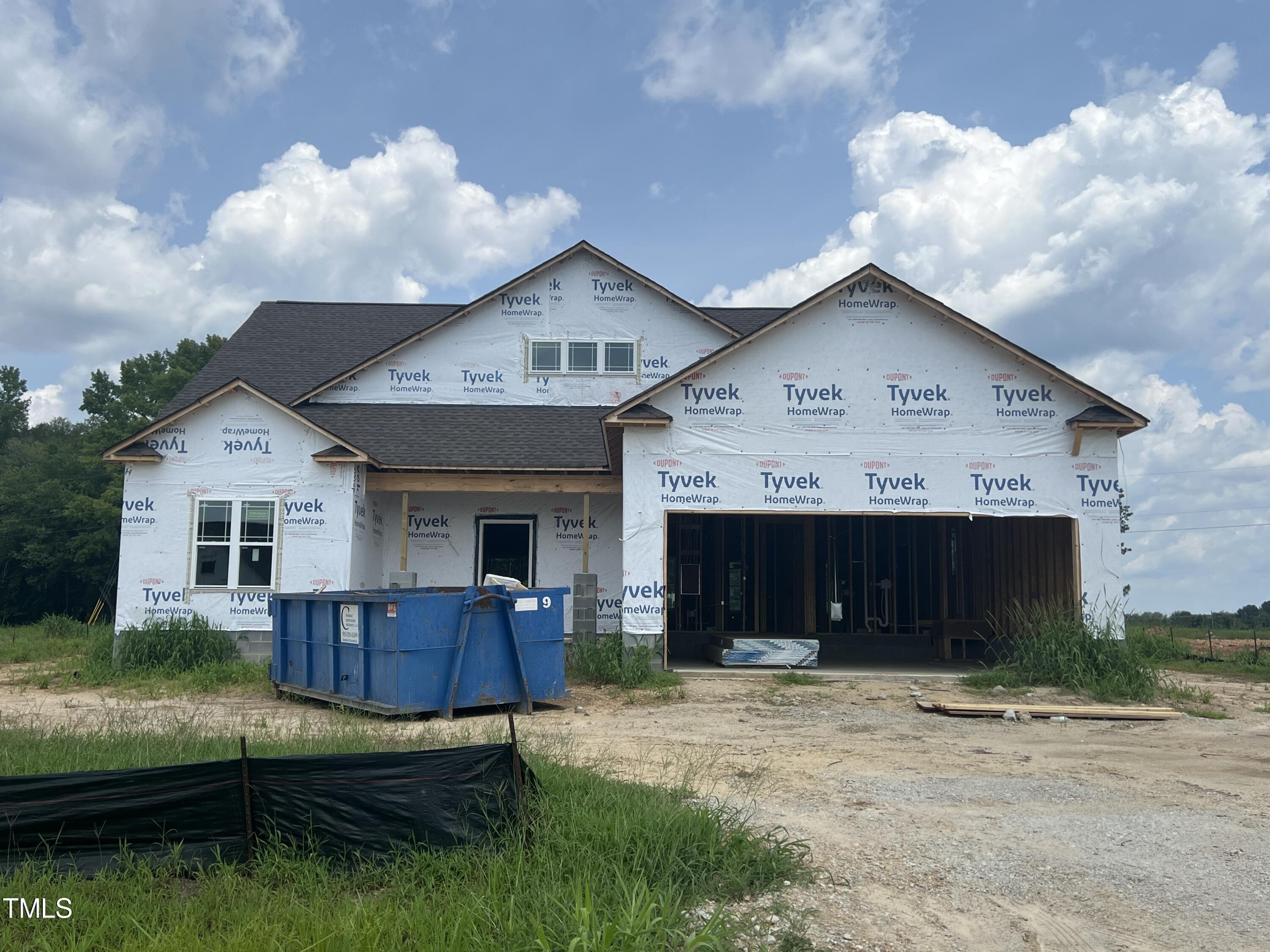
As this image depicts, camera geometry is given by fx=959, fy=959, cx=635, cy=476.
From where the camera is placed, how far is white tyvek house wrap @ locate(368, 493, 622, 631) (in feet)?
62.7

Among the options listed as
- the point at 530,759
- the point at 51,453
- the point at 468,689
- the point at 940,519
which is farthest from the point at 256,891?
the point at 51,453

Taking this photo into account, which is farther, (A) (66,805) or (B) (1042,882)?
(B) (1042,882)

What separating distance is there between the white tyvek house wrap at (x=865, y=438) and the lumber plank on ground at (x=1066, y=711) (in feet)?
11.5

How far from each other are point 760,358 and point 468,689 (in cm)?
768

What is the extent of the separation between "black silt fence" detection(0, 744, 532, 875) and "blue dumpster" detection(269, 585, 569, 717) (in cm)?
564

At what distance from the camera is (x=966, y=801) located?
781cm

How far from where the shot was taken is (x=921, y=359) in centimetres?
1627

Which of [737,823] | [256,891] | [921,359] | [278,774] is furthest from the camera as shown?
[921,359]

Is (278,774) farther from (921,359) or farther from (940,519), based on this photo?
(940,519)

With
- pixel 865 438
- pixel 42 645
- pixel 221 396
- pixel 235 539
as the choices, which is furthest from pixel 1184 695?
pixel 42 645

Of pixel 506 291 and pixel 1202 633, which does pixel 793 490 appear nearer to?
pixel 506 291

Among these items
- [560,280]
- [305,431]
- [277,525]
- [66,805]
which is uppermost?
[560,280]

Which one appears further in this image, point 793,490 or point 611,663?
point 793,490

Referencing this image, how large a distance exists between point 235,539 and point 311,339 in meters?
8.34
